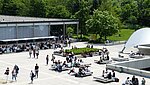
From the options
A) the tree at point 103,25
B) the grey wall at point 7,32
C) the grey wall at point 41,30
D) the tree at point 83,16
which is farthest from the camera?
the tree at point 83,16

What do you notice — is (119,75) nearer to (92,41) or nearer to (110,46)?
(110,46)

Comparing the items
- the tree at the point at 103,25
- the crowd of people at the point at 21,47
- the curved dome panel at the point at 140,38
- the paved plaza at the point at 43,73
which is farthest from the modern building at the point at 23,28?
the curved dome panel at the point at 140,38

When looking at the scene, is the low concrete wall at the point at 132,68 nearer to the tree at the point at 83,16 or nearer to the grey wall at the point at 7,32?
the grey wall at the point at 7,32

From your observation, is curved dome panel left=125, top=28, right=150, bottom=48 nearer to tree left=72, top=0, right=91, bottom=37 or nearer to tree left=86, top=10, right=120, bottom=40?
tree left=86, top=10, right=120, bottom=40

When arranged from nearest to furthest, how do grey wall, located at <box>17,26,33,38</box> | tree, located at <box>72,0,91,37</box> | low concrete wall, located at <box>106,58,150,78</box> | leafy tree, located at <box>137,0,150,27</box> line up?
low concrete wall, located at <box>106,58,150,78</box> < grey wall, located at <box>17,26,33,38</box> < tree, located at <box>72,0,91,37</box> < leafy tree, located at <box>137,0,150,27</box>

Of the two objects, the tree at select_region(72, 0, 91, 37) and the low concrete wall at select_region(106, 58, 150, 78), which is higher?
the tree at select_region(72, 0, 91, 37)

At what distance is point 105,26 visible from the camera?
193ft

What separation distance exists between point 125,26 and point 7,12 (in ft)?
131

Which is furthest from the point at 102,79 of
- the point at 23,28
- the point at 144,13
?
the point at 144,13

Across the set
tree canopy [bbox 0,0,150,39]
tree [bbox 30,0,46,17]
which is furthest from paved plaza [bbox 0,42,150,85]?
tree [bbox 30,0,46,17]

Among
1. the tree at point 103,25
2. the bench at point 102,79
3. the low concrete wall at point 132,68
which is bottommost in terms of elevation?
the bench at point 102,79

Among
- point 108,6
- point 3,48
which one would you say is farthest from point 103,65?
point 108,6

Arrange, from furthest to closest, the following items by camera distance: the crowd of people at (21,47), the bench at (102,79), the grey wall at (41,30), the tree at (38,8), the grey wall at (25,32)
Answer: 1. the tree at (38,8)
2. the grey wall at (41,30)
3. the grey wall at (25,32)
4. the crowd of people at (21,47)
5. the bench at (102,79)

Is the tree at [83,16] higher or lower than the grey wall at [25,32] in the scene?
higher
